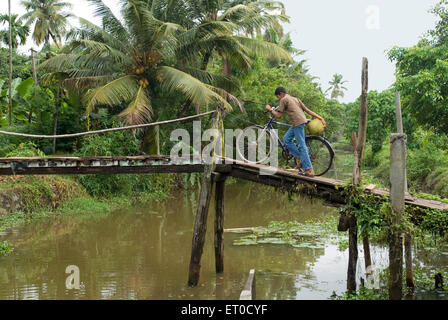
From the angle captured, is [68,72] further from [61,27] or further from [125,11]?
[61,27]

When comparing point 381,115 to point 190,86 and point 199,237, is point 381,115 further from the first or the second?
point 199,237

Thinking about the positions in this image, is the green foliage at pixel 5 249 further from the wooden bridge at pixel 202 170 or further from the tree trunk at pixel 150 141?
the tree trunk at pixel 150 141

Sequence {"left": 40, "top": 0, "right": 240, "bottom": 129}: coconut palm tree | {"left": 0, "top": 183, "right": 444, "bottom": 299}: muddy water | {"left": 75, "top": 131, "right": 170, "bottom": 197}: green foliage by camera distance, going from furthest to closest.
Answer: {"left": 75, "top": 131, "right": 170, "bottom": 197}: green foliage → {"left": 40, "top": 0, "right": 240, "bottom": 129}: coconut palm tree → {"left": 0, "top": 183, "right": 444, "bottom": 299}: muddy water

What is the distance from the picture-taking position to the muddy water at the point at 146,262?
699 centimetres

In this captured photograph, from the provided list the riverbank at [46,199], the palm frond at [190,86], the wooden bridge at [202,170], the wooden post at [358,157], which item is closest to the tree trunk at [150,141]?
the riverbank at [46,199]

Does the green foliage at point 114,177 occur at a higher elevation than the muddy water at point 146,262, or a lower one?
higher

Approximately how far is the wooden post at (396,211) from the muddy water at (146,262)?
43.2 inches

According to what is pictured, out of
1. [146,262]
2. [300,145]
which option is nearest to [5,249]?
[146,262]

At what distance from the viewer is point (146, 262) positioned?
338 inches

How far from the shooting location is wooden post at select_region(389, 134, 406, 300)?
577cm

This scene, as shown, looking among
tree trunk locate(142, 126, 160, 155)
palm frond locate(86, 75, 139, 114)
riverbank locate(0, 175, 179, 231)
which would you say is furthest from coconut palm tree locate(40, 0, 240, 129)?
→ riverbank locate(0, 175, 179, 231)

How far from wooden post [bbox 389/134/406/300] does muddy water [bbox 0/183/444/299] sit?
110 centimetres

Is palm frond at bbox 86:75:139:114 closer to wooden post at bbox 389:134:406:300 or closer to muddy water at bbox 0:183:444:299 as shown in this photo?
muddy water at bbox 0:183:444:299

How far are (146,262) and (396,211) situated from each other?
464 cm
